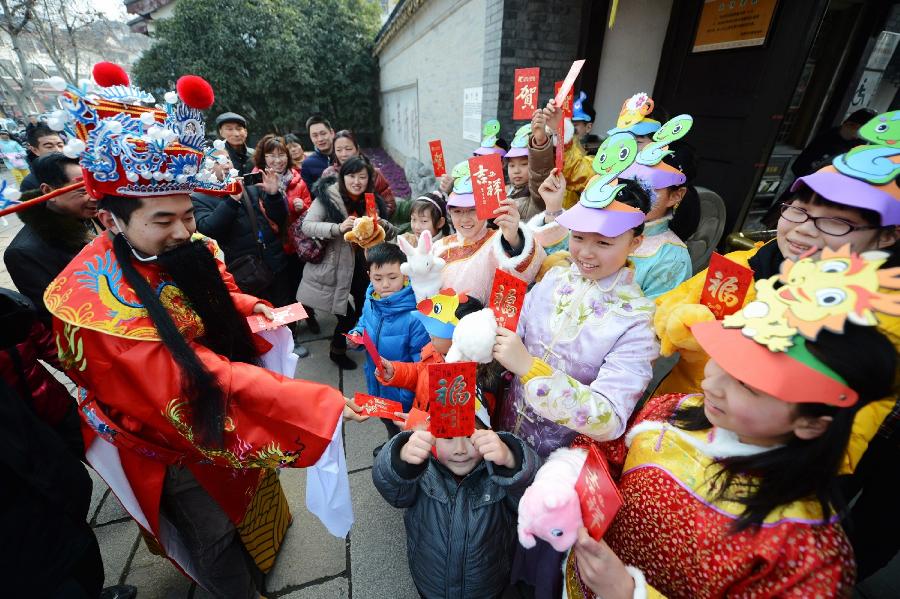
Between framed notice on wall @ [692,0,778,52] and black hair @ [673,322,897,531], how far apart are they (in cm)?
385

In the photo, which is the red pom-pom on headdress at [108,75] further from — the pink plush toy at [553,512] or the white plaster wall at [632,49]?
the white plaster wall at [632,49]

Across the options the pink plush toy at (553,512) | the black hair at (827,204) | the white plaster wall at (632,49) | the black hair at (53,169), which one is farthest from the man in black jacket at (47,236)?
the white plaster wall at (632,49)

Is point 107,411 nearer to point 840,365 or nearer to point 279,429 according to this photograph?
point 279,429

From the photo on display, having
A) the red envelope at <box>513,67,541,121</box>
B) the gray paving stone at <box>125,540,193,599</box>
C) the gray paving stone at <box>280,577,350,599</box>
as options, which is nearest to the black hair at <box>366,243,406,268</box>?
the red envelope at <box>513,67,541,121</box>

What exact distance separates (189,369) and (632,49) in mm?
5841

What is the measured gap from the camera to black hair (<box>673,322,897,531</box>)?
0.79 metres

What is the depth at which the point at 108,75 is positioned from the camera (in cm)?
165

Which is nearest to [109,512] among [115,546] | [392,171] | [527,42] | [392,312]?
[115,546]

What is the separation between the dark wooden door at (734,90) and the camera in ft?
10.1

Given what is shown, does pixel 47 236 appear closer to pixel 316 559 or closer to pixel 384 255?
pixel 384 255

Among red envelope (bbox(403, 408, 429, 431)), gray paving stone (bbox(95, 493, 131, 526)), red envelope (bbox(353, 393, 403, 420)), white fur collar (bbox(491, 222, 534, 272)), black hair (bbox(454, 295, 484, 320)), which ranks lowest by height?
gray paving stone (bbox(95, 493, 131, 526))

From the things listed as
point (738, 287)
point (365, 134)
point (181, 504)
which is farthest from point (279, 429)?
point (365, 134)

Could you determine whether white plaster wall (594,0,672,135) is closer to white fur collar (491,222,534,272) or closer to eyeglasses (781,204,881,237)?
white fur collar (491,222,534,272)

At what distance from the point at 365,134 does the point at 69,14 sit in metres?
13.2
